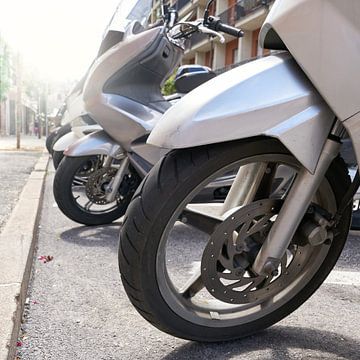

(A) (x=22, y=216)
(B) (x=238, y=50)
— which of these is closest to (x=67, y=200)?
(A) (x=22, y=216)

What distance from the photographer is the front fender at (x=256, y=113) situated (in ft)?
4.84

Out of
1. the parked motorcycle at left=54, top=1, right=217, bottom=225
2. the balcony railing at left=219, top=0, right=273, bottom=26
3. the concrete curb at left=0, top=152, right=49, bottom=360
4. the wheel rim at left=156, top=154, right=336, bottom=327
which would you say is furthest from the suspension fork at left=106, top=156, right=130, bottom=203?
the balcony railing at left=219, top=0, right=273, bottom=26

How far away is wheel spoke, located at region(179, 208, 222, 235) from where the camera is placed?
177 centimetres

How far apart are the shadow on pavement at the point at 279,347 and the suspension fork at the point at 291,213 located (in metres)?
0.33

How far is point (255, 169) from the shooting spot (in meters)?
1.82

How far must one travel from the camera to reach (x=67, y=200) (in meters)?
3.75

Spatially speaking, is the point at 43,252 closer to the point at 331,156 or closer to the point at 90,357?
the point at 90,357

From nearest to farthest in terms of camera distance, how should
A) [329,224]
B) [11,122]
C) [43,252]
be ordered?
[329,224]
[43,252]
[11,122]

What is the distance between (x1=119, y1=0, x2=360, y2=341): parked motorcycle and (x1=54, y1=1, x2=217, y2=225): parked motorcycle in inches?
68.3

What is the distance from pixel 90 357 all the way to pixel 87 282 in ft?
2.69

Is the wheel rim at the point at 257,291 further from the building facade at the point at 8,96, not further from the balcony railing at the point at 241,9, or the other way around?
the balcony railing at the point at 241,9

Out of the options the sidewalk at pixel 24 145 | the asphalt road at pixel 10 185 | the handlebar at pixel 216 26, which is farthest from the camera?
the sidewalk at pixel 24 145

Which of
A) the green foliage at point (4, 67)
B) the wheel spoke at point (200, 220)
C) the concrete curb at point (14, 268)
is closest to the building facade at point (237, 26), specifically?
the green foliage at point (4, 67)

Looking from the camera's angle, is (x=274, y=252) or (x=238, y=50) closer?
(x=274, y=252)
